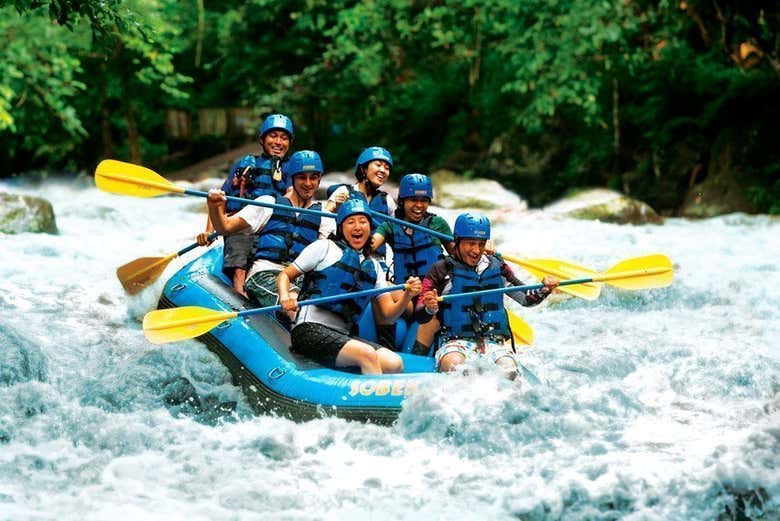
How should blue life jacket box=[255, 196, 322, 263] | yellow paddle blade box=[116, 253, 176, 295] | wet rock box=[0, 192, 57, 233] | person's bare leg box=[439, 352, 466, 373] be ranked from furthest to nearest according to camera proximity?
wet rock box=[0, 192, 57, 233]
yellow paddle blade box=[116, 253, 176, 295]
blue life jacket box=[255, 196, 322, 263]
person's bare leg box=[439, 352, 466, 373]

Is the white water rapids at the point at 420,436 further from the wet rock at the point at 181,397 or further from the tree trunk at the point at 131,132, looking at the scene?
the tree trunk at the point at 131,132

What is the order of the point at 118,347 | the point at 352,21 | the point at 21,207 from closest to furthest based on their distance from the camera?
1. the point at 118,347
2. the point at 21,207
3. the point at 352,21

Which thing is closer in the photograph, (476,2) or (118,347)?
(118,347)

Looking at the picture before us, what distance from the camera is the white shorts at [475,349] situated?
4633mm

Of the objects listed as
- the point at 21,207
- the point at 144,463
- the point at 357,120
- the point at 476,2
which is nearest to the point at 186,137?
the point at 357,120

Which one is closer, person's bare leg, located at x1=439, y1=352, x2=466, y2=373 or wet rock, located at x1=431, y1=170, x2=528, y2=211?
person's bare leg, located at x1=439, y1=352, x2=466, y2=373

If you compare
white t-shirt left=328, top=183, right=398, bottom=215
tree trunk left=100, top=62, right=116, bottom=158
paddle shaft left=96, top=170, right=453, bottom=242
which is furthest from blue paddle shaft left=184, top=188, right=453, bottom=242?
tree trunk left=100, top=62, right=116, bottom=158

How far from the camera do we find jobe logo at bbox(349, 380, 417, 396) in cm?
439

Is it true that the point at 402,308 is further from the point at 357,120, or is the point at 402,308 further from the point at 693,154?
the point at 357,120

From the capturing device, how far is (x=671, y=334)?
6461 mm

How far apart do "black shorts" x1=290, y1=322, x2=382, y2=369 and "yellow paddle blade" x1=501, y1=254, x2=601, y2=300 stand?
3.55 ft

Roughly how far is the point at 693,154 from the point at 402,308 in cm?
820

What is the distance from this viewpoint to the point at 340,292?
15.8 feet

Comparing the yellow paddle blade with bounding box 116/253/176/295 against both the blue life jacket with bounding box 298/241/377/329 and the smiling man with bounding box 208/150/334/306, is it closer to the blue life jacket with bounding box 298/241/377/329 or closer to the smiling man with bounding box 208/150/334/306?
the smiling man with bounding box 208/150/334/306
